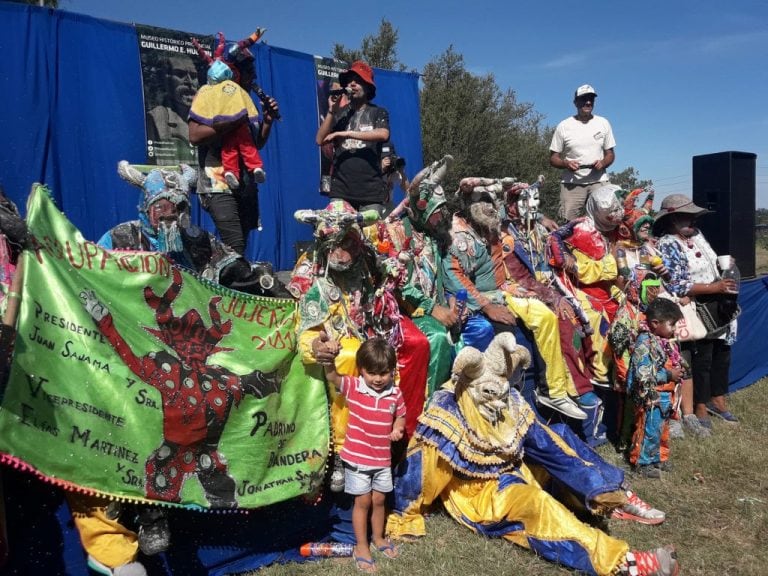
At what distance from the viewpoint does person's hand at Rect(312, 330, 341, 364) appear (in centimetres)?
328

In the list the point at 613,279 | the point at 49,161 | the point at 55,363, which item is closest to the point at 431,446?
the point at 55,363

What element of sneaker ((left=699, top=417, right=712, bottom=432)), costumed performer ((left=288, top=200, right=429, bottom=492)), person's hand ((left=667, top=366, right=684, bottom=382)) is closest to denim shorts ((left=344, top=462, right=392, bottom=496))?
costumed performer ((left=288, top=200, right=429, bottom=492))

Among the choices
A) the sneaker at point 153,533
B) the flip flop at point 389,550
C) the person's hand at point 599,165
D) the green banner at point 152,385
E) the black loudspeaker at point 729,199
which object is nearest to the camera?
the green banner at point 152,385

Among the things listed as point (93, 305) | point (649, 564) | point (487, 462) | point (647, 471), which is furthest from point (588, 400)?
point (93, 305)

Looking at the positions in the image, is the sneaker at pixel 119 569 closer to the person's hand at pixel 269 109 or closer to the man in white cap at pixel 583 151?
the person's hand at pixel 269 109

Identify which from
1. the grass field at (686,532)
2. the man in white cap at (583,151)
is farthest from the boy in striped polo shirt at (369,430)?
the man in white cap at (583,151)

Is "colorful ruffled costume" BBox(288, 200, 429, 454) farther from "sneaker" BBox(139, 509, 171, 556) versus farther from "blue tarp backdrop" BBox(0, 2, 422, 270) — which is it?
"blue tarp backdrop" BBox(0, 2, 422, 270)

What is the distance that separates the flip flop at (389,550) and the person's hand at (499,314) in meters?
1.81

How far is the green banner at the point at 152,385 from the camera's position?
2492mm

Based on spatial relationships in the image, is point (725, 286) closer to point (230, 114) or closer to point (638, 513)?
point (638, 513)

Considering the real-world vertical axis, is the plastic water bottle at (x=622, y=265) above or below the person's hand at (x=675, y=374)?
above

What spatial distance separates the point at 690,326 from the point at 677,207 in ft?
3.50

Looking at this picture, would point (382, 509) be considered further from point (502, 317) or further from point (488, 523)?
point (502, 317)

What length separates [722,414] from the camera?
5.77 meters
